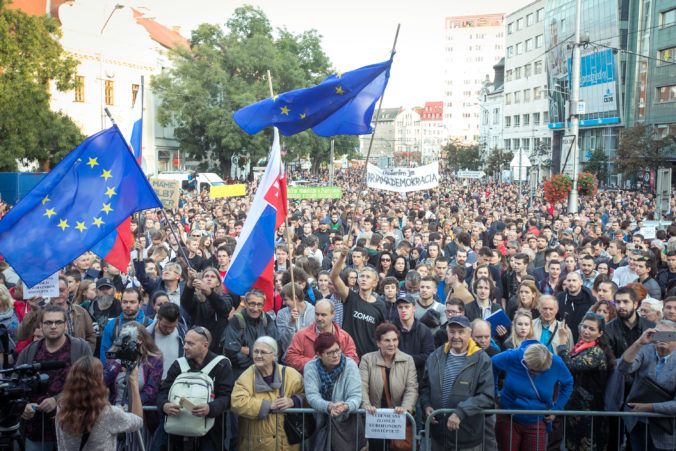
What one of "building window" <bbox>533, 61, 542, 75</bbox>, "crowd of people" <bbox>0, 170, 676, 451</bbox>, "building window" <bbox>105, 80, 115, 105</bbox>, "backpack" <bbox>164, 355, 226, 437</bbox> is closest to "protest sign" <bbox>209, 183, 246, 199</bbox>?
"crowd of people" <bbox>0, 170, 676, 451</bbox>

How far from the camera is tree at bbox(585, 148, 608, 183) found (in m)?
50.2

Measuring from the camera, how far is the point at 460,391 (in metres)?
5.04

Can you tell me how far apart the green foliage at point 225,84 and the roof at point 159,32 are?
20.7 feet

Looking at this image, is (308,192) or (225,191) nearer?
(308,192)

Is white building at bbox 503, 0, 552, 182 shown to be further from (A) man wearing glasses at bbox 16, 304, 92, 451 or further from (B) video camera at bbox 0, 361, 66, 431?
(B) video camera at bbox 0, 361, 66, 431

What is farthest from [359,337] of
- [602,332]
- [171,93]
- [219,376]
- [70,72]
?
[171,93]

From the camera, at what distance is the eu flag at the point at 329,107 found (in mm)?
6699

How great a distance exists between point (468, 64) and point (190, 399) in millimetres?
157197

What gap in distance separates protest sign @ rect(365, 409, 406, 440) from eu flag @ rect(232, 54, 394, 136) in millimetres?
2996

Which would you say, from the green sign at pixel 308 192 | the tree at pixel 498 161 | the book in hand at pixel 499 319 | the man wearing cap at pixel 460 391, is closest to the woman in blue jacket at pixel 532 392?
the man wearing cap at pixel 460 391

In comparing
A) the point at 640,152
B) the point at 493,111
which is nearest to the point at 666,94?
the point at 640,152

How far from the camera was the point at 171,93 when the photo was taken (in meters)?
44.9

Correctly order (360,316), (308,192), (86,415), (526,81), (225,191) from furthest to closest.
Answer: (526,81)
(225,191)
(308,192)
(360,316)
(86,415)

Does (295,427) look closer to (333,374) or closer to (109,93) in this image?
(333,374)
